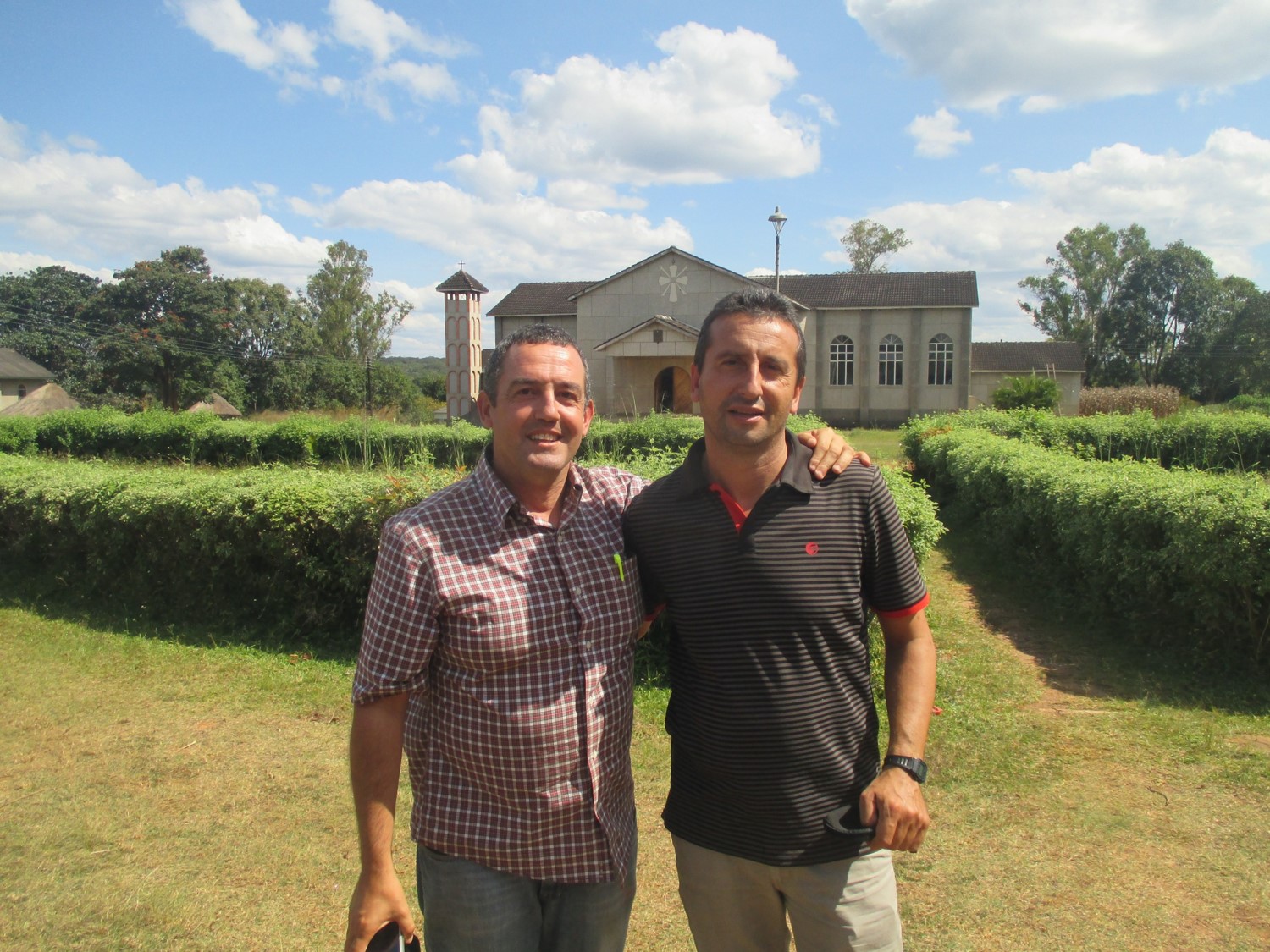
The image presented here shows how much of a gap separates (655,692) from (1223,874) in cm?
319

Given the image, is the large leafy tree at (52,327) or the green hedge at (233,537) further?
the large leafy tree at (52,327)

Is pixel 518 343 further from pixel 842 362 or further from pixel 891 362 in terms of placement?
pixel 891 362

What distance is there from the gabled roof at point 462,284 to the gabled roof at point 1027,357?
27321 mm

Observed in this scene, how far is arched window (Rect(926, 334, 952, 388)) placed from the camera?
130ft

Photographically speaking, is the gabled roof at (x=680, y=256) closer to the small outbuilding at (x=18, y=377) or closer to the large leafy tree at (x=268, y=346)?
the large leafy tree at (x=268, y=346)

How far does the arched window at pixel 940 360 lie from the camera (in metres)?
39.5

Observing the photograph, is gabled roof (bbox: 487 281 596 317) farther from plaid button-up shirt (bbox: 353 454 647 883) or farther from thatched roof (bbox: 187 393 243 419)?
plaid button-up shirt (bbox: 353 454 647 883)

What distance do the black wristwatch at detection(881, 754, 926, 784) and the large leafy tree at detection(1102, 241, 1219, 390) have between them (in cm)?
6984

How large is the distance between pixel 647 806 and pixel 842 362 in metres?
37.7

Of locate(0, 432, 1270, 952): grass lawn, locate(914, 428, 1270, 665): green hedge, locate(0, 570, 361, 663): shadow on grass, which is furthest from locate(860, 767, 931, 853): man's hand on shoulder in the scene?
locate(0, 570, 361, 663): shadow on grass

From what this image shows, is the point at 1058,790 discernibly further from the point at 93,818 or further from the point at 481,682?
the point at 93,818

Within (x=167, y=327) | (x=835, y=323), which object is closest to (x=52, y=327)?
(x=167, y=327)

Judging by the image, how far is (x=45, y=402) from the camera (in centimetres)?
4847

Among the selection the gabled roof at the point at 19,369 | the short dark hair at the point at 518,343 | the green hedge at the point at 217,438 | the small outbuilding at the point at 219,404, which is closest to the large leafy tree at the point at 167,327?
the small outbuilding at the point at 219,404
